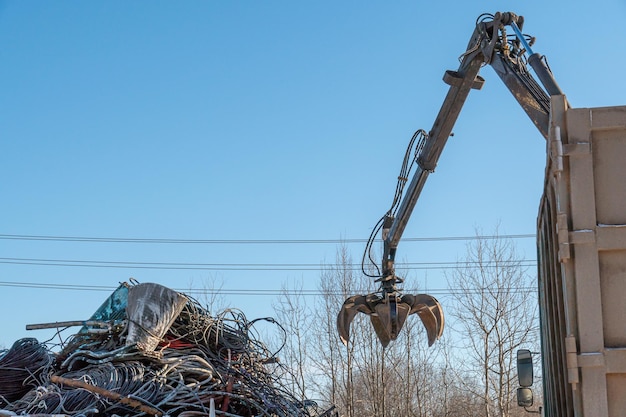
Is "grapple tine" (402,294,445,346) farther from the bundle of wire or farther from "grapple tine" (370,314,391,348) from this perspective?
the bundle of wire

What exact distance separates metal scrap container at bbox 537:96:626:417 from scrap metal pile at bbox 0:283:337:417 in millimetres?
3735

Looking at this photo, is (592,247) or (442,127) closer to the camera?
(592,247)

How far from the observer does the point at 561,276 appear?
12.2 ft

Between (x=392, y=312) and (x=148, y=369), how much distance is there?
2.55 metres

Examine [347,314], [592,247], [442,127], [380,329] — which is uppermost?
[442,127]

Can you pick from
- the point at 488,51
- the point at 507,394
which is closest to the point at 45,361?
the point at 488,51

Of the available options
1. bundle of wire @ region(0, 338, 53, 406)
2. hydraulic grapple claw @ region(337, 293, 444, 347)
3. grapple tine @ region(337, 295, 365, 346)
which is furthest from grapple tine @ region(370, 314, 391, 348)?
bundle of wire @ region(0, 338, 53, 406)

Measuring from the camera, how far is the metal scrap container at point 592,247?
3.22 metres

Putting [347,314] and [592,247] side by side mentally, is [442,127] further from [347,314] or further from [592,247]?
[592,247]

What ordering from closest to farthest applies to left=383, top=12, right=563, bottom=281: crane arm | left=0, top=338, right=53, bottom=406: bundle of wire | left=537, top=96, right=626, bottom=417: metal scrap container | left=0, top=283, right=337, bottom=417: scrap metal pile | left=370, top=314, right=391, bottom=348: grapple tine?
left=537, top=96, right=626, bottom=417: metal scrap container < left=383, top=12, right=563, bottom=281: crane arm < left=0, top=283, right=337, bottom=417: scrap metal pile < left=370, top=314, right=391, bottom=348: grapple tine < left=0, top=338, right=53, bottom=406: bundle of wire

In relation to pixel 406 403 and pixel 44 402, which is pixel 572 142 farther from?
pixel 406 403

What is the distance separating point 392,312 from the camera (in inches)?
265

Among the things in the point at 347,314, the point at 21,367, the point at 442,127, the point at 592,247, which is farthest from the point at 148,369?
the point at 592,247

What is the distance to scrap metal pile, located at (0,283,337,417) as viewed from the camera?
21.5ft
